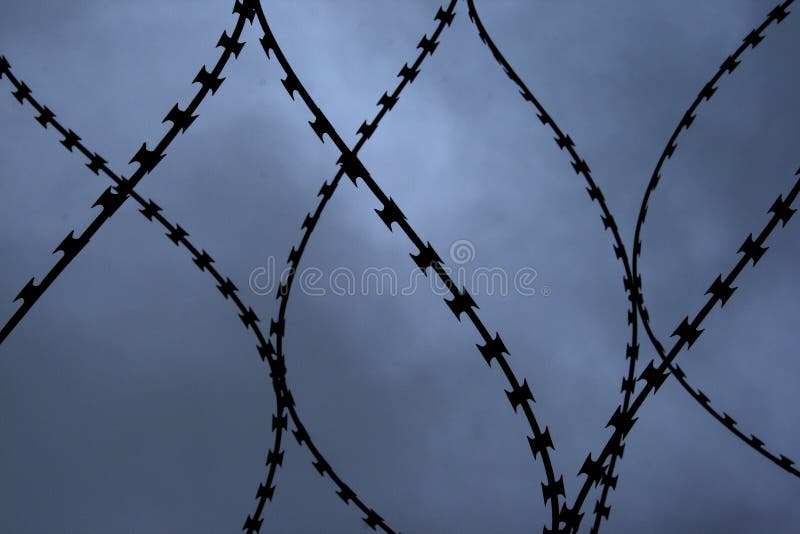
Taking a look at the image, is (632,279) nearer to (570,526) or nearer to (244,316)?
(570,526)

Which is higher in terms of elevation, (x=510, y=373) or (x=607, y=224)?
(x=607, y=224)

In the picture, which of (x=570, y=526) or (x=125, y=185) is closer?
(x=125, y=185)

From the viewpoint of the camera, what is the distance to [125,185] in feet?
11.8

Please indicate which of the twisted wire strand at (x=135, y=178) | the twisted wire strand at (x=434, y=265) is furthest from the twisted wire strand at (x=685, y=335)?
the twisted wire strand at (x=135, y=178)

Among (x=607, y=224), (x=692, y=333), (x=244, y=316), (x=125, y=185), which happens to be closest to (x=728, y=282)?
(x=692, y=333)

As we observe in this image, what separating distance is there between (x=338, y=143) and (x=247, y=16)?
1023 millimetres

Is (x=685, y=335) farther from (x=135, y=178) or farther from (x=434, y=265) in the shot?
(x=135, y=178)


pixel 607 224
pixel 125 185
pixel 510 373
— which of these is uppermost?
pixel 607 224

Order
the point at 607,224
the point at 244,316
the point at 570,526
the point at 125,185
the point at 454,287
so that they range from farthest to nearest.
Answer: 1. the point at 607,224
2. the point at 244,316
3. the point at 570,526
4. the point at 125,185
5. the point at 454,287

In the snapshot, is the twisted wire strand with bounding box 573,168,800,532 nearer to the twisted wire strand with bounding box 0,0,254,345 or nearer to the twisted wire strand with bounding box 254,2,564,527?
the twisted wire strand with bounding box 254,2,564,527

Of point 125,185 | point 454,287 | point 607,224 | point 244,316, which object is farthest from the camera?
point 607,224

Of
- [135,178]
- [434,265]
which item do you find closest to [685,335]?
[434,265]

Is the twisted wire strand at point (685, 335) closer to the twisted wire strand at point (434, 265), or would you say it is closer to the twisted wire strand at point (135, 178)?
the twisted wire strand at point (434, 265)

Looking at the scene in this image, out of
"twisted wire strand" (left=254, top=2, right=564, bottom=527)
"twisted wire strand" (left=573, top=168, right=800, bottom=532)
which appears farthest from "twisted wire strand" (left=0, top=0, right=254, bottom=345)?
"twisted wire strand" (left=573, top=168, right=800, bottom=532)
